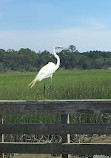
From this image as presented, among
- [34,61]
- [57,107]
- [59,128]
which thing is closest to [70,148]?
[59,128]

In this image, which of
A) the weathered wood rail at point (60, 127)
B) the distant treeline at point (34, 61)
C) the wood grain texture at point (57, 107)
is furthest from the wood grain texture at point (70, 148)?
the distant treeline at point (34, 61)

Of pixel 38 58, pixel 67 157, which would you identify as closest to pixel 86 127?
pixel 67 157

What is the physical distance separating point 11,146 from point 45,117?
305cm

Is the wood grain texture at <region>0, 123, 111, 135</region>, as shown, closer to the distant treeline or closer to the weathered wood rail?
the weathered wood rail

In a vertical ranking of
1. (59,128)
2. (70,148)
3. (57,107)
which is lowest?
(70,148)

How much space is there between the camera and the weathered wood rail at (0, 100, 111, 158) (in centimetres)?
339

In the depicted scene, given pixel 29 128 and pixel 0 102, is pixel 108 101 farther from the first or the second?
pixel 0 102

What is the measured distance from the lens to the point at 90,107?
3379 mm

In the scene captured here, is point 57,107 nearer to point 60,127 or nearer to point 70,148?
point 60,127

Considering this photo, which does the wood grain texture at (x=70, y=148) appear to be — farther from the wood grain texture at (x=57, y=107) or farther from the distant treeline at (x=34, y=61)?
the distant treeline at (x=34, y=61)

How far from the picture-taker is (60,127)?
346 centimetres

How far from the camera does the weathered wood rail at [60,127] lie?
3387 mm

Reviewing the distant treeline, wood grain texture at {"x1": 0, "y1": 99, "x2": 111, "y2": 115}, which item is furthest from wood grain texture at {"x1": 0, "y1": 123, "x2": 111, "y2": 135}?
the distant treeline

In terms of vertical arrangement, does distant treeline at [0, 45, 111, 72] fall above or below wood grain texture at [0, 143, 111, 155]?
above
